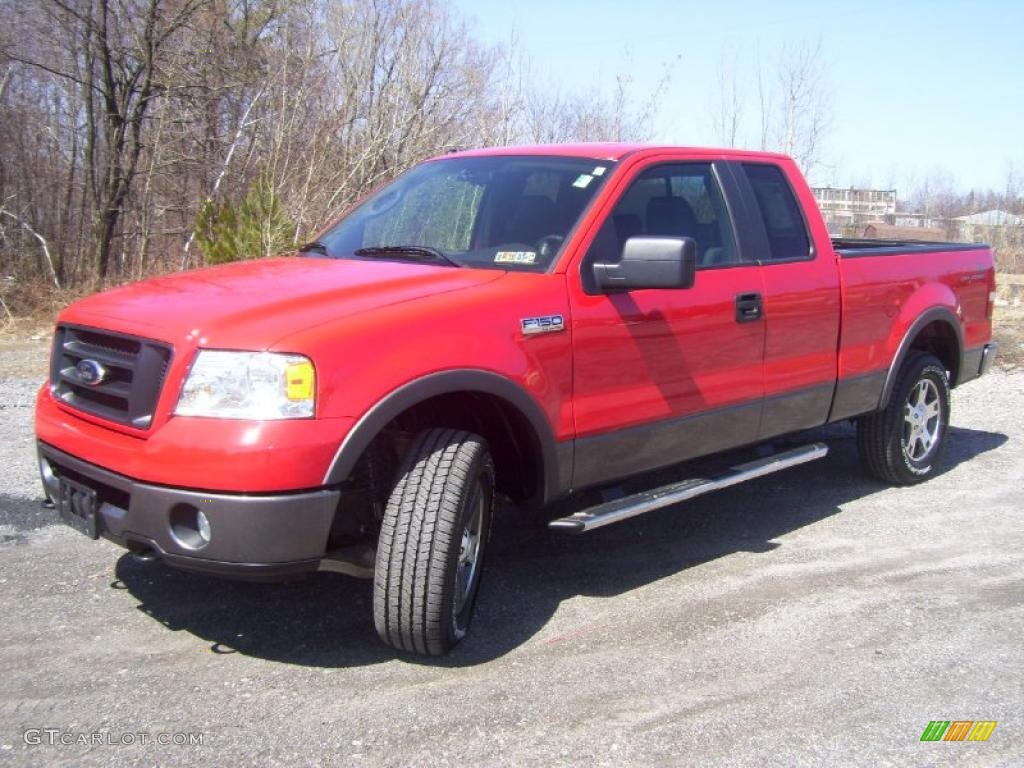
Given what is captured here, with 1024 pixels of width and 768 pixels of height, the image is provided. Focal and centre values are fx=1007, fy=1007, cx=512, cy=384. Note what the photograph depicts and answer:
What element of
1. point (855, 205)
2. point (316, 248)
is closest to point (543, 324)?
point (316, 248)

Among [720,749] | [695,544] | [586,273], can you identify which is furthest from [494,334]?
[695,544]

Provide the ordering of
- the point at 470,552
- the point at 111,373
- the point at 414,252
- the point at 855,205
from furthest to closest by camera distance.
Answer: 1. the point at 855,205
2. the point at 414,252
3. the point at 470,552
4. the point at 111,373

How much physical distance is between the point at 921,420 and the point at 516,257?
3478 mm

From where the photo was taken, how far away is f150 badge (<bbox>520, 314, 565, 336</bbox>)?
153 inches

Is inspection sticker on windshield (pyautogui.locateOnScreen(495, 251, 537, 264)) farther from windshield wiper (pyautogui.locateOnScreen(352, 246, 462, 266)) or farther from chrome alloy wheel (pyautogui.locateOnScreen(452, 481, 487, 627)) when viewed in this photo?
chrome alloy wheel (pyautogui.locateOnScreen(452, 481, 487, 627))

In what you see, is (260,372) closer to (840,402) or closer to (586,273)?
(586,273)

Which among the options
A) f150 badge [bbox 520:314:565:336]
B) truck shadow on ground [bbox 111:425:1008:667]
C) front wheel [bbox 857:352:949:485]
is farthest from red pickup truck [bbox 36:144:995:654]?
front wheel [bbox 857:352:949:485]

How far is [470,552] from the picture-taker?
3891 mm

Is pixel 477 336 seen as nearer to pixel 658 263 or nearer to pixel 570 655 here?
pixel 658 263

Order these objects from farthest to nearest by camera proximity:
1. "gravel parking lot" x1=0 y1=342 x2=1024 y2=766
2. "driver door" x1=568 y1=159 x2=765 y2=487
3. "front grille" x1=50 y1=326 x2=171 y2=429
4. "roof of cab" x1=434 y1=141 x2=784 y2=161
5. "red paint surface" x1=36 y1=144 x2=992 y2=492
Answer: "roof of cab" x1=434 y1=141 x2=784 y2=161
"driver door" x1=568 y1=159 x2=765 y2=487
"front grille" x1=50 y1=326 x2=171 y2=429
"red paint surface" x1=36 y1=144 x2=992 y2=492
"gravel parking lot" x1=0 y1=342 x2=1024 y2=766

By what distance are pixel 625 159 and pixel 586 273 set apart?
0.75m

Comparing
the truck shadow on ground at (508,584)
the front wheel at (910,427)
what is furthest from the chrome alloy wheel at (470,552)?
the front wheel at (910,427)

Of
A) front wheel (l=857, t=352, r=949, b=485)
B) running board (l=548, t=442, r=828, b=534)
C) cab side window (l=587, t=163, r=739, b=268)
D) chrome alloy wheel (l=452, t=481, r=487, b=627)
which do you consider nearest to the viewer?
chrome alloy wheel (l=452, t=481, r=487, b=627)

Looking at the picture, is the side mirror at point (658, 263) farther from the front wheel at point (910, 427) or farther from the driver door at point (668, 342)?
the front wheel at point (910, 427)
